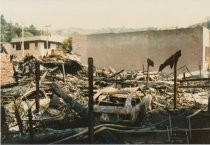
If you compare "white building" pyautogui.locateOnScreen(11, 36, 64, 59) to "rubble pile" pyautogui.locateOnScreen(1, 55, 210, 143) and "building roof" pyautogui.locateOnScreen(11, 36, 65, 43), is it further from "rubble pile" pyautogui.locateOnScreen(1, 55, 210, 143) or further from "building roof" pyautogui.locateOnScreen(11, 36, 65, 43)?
"rubble pile" pyautogui.locateOnScreen(1, 55, 210, 143)

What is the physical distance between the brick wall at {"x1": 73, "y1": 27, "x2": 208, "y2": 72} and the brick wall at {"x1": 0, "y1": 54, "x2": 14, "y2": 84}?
23341mm

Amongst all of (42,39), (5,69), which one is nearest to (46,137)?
(5,69)

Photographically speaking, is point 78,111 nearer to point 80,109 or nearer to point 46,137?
point 80,109

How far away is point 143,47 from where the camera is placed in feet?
119

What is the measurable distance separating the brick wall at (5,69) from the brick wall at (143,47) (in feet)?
76.6

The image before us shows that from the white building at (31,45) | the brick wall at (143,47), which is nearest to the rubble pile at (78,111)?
the brick wall at (143,47)

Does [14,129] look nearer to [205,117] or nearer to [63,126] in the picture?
[63,126]

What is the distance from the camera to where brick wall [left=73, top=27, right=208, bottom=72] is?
33.6 m

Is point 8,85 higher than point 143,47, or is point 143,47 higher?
point 143,47

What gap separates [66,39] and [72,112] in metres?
52.1

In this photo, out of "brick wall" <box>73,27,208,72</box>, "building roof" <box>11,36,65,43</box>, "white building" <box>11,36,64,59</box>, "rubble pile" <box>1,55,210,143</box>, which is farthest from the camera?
"building roof" <box>11,36,65,43</box>

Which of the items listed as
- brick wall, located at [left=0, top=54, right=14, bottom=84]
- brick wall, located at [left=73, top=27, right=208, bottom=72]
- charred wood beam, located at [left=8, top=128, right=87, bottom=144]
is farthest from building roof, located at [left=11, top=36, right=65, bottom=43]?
charred wood beam, located at [left=8, top=128, right=87, bottom=144]

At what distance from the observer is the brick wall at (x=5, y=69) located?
12789mm

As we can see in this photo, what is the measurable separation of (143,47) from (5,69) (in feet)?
81.3
